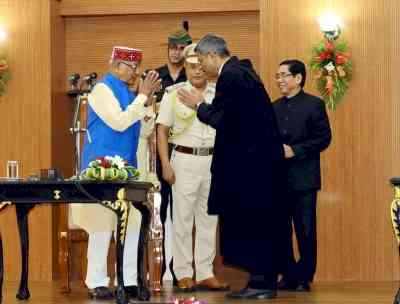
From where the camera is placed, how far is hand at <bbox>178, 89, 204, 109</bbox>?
8102 millimetres

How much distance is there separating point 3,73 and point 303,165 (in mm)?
2871

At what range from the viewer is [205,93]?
28.6ft

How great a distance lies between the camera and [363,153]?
9.71 m

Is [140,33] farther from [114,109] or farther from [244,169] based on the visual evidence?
[244,169]

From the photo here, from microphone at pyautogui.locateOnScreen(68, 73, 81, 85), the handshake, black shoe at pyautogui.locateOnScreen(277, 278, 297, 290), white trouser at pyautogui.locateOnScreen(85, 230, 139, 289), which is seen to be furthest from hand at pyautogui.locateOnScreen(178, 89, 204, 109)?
microphone at pyautogui.locateOnScreen(68, 73, 81, 85)

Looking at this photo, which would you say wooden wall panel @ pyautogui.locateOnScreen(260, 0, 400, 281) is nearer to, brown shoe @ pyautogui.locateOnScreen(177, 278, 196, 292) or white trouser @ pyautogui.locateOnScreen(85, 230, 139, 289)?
brown shoe @ pyautogui.locateOnScreen(177, 278, 196, 292)

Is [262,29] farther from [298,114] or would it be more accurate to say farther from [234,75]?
[234,75]

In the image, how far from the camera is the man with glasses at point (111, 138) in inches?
317

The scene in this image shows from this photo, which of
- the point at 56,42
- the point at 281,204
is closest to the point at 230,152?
the point at 281,204

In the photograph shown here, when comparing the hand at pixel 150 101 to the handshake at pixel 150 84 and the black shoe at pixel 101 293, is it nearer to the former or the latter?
the handshake at pixel 150 84

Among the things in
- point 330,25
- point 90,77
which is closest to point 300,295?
point 330,25

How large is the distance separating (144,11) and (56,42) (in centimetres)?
80

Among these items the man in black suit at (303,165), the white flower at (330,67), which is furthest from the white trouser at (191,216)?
the white flower at (330,67)

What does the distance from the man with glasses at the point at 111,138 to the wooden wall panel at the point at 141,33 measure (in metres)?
2.22
